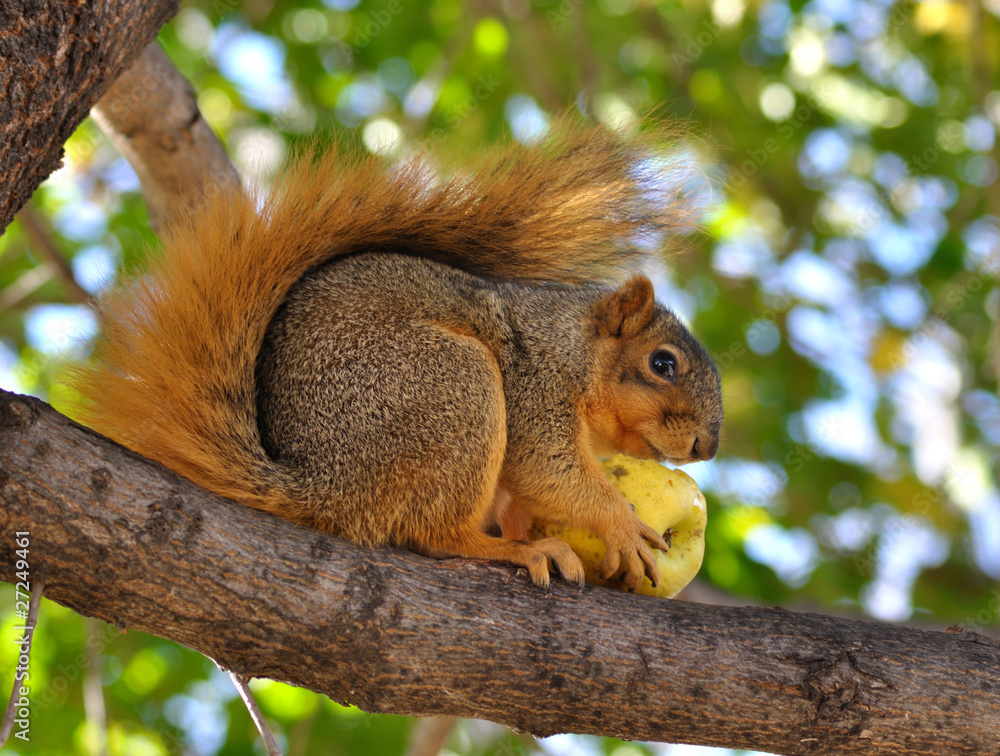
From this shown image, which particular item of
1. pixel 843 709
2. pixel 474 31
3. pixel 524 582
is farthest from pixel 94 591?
pixel 474 31

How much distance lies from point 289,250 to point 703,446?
117 centimetres

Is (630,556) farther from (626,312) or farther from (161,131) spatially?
(161,131)

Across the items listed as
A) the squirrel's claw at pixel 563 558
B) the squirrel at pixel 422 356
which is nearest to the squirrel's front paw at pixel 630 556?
the squirrel at pixel 422 356

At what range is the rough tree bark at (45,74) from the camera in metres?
1.54

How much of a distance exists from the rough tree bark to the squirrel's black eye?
1.47 m

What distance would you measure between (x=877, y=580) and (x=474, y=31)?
113 inches

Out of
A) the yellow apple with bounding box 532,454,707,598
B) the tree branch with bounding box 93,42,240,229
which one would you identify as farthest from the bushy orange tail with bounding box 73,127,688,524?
the yellow apple with bounding box 532,454,707,598

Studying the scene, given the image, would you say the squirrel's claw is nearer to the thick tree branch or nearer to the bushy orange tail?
the thick tree branch

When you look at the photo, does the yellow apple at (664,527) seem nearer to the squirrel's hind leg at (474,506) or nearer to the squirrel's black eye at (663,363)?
the squirrel's hind leg at (474,506)

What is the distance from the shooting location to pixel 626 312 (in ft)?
8.21

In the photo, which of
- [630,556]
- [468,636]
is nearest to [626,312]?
[630,556]

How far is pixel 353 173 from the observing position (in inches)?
87.0

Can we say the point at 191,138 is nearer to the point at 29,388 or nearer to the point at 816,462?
the point at 29,388

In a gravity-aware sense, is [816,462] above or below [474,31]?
below
